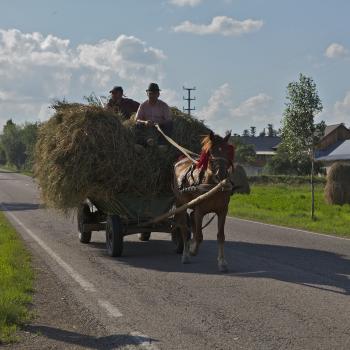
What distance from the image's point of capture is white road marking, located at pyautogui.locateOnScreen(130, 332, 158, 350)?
19.4ft

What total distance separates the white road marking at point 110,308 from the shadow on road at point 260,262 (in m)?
2.42

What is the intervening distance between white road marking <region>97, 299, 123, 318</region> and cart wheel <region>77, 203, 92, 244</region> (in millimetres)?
5556

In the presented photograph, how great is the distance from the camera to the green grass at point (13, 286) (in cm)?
655

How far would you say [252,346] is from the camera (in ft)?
19.3

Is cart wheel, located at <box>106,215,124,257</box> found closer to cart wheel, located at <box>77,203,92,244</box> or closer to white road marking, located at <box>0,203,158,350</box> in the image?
white road marking, located at <box>0,203,158,350</box>

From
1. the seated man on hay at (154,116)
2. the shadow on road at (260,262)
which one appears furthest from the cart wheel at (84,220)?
the seated man on hay at (154,116)

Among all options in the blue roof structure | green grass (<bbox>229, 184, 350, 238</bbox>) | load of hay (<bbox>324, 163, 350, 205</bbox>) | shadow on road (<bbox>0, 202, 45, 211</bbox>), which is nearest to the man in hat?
green grass (<bbox>229, 184, 350, 238</bbox>)

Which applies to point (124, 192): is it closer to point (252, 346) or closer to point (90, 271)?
point (90, 271)

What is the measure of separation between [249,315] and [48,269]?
4.32 m

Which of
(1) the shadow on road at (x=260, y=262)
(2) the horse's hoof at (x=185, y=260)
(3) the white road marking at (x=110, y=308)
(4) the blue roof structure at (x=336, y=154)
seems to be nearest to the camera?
(3) the white road marking at (x=110, y=308)

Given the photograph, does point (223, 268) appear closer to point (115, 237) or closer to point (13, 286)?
point (115, 237)

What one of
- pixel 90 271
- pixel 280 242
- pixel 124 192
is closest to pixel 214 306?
pixel 90 271

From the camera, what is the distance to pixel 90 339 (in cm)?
619

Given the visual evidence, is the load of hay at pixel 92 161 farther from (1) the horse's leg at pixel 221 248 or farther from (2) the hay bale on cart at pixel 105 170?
(1) the horse's leg at pixel 221 248
